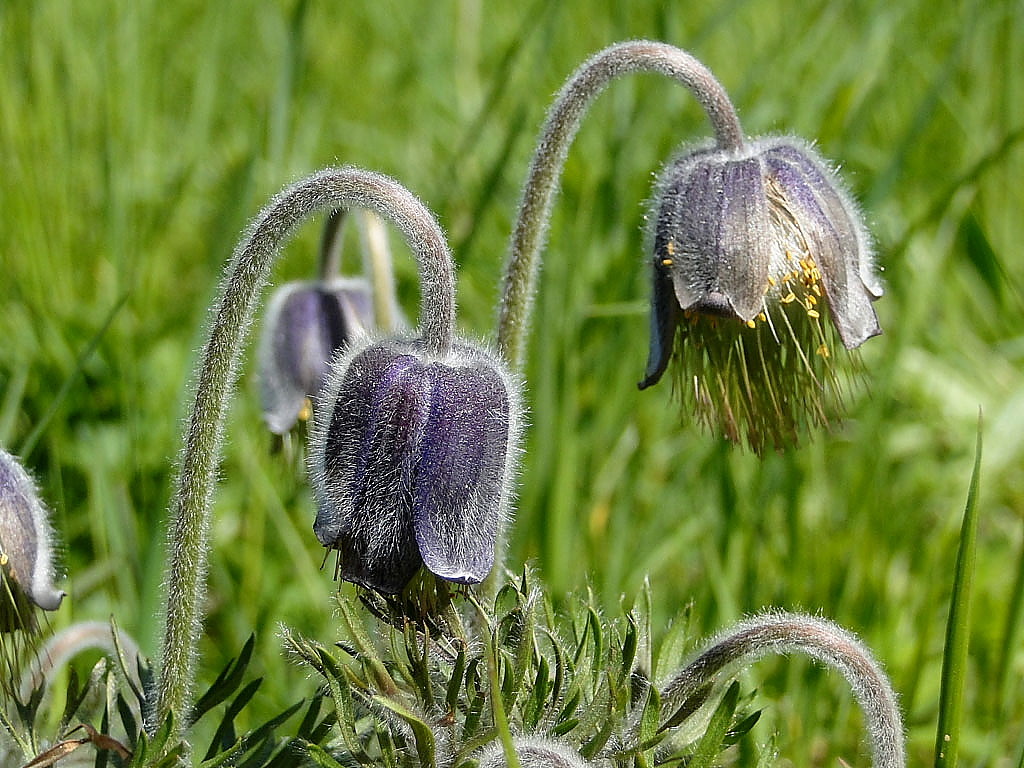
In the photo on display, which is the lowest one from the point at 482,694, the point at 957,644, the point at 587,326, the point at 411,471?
the point at 482,694

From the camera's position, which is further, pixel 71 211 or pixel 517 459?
pixel 71 211

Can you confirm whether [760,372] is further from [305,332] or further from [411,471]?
[305,332]

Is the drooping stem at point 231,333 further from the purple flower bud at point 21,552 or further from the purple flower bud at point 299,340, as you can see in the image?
the purple flower bud at point 299,340

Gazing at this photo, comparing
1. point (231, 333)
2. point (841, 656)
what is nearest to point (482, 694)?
point (841, 656)

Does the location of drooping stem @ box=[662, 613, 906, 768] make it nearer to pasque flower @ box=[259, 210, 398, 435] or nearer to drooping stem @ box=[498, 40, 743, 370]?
drooping stem @ box=[498, 40, 743, 370]

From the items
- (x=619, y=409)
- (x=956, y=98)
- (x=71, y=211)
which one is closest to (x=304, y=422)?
(x=619, y=409)

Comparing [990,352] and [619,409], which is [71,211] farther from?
[990,352]

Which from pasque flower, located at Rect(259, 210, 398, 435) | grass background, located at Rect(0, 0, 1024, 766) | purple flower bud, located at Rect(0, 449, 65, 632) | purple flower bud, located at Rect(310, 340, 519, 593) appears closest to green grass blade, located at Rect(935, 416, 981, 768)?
grass background, located at Rect(0, 0, 1024, 766)
